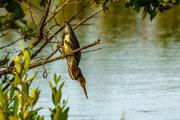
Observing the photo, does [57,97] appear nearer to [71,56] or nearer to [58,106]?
[58,106]

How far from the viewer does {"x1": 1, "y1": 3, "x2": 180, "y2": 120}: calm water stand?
1636 centimetres

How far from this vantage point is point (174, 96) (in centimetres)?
1752

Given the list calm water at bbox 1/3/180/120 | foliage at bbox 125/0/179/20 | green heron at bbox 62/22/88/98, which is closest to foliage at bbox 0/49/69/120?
green heron at bbox 62/22/88/98

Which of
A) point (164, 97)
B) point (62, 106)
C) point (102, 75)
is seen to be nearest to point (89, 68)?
point (102, 75)

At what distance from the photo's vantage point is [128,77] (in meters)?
19.6

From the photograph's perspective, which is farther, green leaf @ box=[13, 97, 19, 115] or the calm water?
the calm water

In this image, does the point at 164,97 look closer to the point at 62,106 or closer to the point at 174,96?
the point at 174,96

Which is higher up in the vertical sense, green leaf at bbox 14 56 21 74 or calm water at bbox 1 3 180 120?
green leaf at bbox 14 56 21 74

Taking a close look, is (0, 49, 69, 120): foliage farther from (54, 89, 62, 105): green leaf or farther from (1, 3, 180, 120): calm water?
(1, 3, 180, 120): calm water

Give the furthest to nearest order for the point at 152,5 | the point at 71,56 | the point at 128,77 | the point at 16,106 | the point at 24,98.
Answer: the point at 128,77 < the point at 152,5 < the point at 71,56 < the point at 16,106 < the point at 24,98

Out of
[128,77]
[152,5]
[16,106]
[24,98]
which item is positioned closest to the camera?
[24,98]

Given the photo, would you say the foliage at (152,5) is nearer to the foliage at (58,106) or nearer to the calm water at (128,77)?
the foliage at (58,106)

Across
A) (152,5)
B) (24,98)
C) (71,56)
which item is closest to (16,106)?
(24,98)

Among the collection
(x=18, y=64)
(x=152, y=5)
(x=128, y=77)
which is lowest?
(x=128, y=77)
